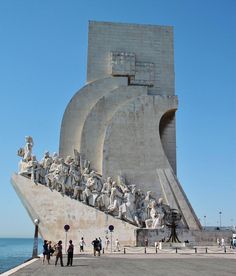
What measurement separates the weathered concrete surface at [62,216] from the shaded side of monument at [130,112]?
2.89m

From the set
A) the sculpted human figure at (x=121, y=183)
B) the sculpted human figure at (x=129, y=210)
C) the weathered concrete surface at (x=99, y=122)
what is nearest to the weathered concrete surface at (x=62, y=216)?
the sculpted human figure at (x=129, y=210)

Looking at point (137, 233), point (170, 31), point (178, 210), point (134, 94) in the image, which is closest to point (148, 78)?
point (134, 94)

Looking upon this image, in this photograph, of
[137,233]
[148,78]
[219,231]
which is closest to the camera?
[137,233]

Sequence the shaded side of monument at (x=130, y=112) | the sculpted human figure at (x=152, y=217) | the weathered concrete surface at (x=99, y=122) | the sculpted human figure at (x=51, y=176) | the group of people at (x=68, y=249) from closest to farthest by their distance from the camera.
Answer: the group of people at (x=68, y=249), the sculpted human figure at (x=152, y=217), the sculpted human figure at (x=51, y=176), the shaded side of monument at (x=130, y=112), the weathered concrete surface at (x=99, y=122)

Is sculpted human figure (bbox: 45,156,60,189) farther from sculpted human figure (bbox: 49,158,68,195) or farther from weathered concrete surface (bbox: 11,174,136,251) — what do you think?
weathered concrete surface (bbox: 11,174,136,251)

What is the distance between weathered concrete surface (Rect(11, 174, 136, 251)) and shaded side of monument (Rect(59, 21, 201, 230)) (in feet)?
9.50

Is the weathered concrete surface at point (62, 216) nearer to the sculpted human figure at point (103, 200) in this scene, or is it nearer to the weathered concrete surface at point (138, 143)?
A: the sculpted human figure at point (103, 200)

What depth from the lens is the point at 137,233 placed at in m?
16.5

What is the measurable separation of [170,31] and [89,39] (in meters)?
4.69

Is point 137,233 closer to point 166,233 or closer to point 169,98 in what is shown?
point 166,233

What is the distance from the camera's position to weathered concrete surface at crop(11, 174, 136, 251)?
16980 millimetres

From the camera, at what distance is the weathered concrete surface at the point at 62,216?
1698 centimetres

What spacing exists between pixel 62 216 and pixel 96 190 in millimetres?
1858

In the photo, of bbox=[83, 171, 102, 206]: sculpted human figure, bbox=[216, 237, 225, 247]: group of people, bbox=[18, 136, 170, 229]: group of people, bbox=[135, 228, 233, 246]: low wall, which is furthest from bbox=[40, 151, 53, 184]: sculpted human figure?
bbox=[216, 237, 225, 247]: group of people
